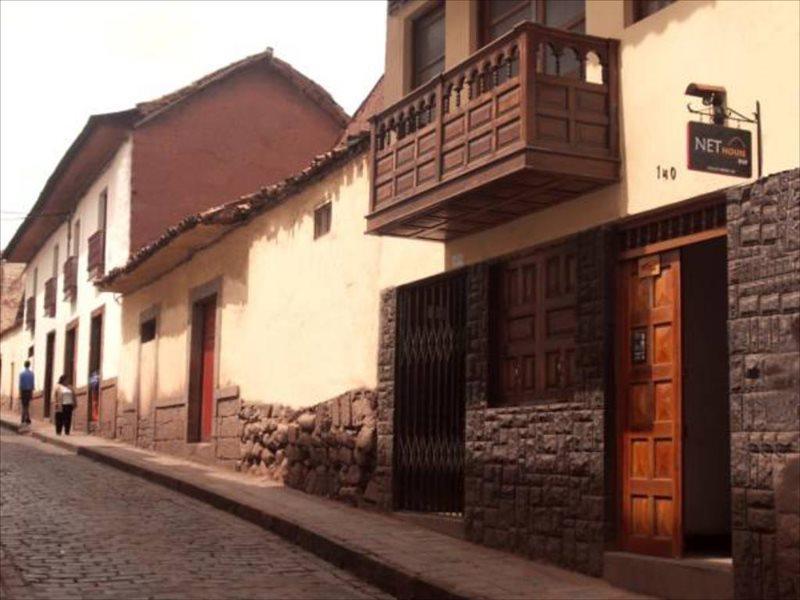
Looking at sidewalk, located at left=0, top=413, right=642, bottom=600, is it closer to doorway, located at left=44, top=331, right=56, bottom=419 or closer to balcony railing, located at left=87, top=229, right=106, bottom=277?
balcony railing, located at left=87, top=229, right=106, bottom=277

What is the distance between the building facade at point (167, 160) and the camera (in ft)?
73.9

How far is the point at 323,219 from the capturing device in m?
13.0

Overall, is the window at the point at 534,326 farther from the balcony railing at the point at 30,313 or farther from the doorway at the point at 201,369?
the balcony railing at the point at 30,313

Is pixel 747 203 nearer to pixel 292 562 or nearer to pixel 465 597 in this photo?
pixel 465 597

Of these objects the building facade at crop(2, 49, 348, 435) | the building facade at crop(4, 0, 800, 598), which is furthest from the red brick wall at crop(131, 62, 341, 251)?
the building facade at crop(4, 0, 800, 598)

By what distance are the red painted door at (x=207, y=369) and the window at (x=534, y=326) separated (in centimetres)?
824

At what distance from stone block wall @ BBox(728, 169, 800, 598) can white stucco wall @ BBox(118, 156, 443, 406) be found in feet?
12.7

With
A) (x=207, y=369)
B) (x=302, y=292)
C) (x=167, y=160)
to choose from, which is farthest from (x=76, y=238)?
(x=302, y=292)

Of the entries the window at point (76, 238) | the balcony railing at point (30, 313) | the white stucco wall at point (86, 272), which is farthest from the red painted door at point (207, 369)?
the balcony railing at point (30, 313)

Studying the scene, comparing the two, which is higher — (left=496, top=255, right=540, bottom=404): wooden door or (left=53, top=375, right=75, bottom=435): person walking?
(left=496, top=255, right=540, bottom=404): wooden door

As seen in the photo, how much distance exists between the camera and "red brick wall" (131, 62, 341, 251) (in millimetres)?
22547

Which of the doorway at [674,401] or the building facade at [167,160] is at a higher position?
the building facade at [167,160]

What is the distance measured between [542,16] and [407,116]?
4.63 feet

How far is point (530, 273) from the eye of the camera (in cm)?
925
